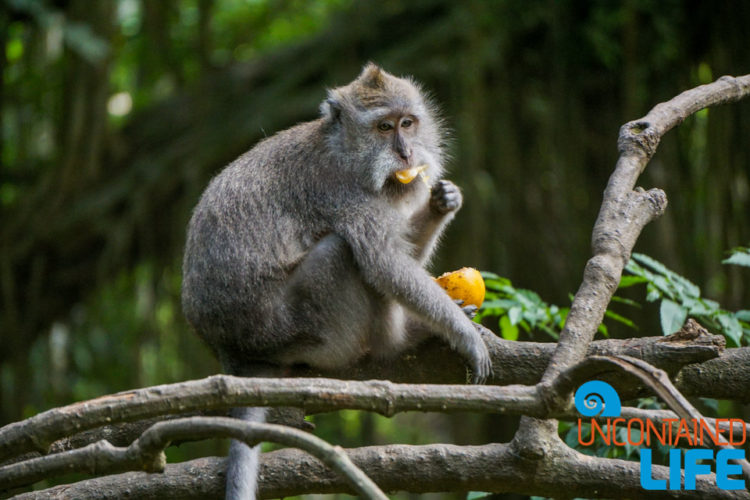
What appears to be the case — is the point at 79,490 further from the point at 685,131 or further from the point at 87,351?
the point at 87,351

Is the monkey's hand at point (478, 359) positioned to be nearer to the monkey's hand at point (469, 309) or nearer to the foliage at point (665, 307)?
the foliage at point (665, 307)

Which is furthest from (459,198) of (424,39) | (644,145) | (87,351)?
(87,351)

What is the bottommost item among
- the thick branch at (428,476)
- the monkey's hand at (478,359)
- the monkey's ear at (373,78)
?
the thick branch at (428,476)

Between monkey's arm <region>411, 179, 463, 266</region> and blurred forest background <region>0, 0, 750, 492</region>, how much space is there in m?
2.37

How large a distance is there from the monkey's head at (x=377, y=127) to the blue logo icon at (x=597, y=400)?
1.62m

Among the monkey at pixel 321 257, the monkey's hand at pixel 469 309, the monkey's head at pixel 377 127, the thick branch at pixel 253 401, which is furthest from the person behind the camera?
the monkey's head at pixel 377 127

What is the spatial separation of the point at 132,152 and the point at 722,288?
5.73 meters

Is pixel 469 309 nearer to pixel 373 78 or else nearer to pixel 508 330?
pixel 508 330

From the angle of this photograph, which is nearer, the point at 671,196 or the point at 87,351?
the point at 671,196

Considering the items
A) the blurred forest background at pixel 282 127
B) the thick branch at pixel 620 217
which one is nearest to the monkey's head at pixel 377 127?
the thick branch at pixel 620 217

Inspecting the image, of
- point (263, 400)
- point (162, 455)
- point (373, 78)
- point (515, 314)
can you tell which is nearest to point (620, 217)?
point (515, 314)

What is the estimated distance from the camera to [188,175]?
27.5 feet

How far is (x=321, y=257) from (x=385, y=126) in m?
0.80

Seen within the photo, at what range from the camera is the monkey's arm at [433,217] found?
4414 millimetres
